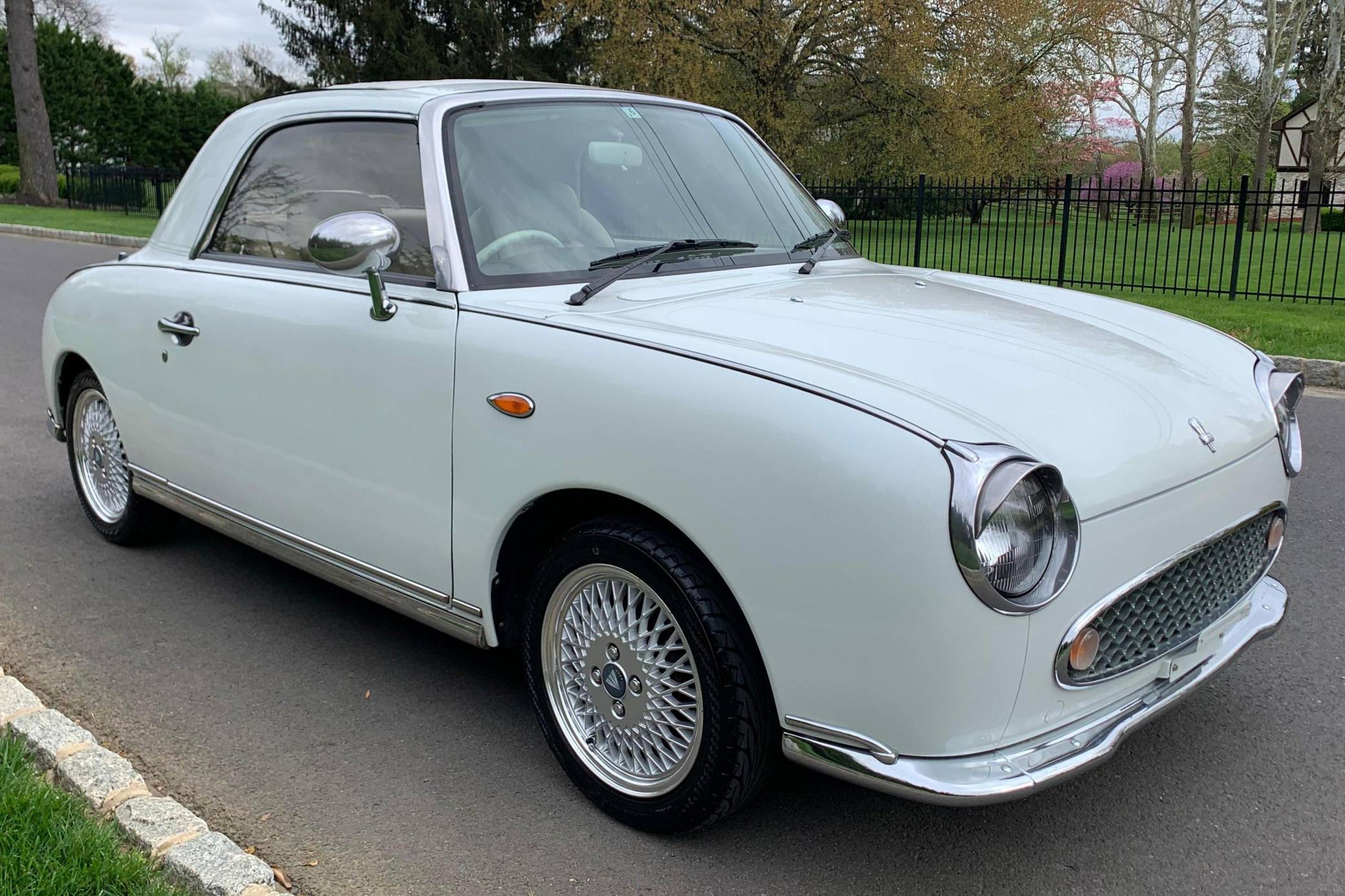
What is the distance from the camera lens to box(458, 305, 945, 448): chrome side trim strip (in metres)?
2.25

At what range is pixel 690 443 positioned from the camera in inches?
97.1

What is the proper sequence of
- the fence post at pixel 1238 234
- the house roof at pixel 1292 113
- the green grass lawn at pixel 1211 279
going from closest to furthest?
the green grass lawn at pixel 1211 279 → the fence post at pixel 1238 234 → the house roof at pixel 1292 113

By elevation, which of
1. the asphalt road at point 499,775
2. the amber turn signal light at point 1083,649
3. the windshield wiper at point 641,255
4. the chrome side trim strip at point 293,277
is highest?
the windshield wiper at point 641,255

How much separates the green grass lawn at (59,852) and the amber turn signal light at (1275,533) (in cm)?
284

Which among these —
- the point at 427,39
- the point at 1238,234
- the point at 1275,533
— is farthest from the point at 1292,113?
the point at 1275,533

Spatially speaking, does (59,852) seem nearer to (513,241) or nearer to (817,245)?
(513,241)

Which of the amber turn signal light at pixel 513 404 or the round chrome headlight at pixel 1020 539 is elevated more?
the amber turn signal light at pixel 513 404

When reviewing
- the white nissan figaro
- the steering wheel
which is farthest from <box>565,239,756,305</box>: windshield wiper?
the steering wheel

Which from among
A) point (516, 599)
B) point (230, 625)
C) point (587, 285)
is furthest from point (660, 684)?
point (230, 625)

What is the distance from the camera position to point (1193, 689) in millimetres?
2707

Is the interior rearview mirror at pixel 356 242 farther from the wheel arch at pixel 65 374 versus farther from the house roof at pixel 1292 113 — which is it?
the house roof at pixel 1292 113

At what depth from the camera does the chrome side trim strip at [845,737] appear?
2.29 meters

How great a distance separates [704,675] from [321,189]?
88.0 inches

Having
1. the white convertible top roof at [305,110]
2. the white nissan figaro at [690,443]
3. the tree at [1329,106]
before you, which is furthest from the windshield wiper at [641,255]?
the tree at [1329,106]
